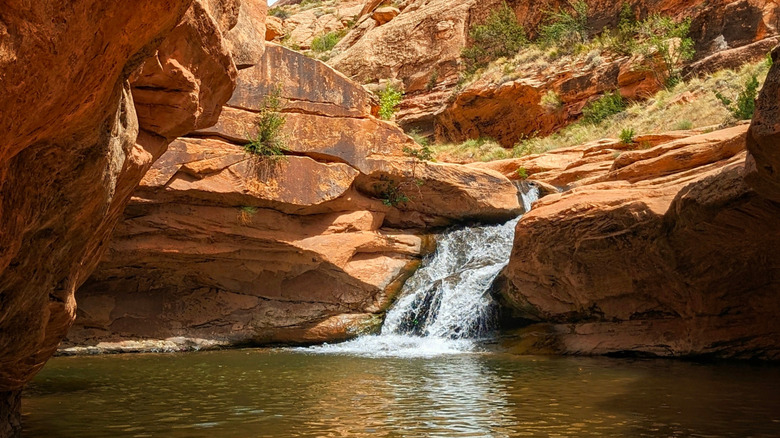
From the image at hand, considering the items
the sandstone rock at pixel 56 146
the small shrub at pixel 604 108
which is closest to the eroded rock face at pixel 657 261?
the sandstone rock at pixel 56 146

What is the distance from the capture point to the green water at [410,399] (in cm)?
620

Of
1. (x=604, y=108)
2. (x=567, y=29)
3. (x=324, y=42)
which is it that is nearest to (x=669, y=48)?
(x=604, y=108)

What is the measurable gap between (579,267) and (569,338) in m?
1.48

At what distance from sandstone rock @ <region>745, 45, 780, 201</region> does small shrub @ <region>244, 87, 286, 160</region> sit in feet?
33.4

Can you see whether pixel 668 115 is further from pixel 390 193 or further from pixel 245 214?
pixel 245 214

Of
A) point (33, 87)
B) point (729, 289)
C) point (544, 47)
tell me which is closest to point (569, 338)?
point (729, 289)

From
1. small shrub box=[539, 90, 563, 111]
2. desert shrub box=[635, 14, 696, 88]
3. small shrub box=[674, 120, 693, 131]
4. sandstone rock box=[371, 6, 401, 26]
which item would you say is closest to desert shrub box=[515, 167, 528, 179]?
small shrub box=[674, 120, 693, 131]

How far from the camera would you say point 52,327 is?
640cm

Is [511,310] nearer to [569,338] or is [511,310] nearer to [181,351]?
[569,338]

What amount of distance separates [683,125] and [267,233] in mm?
13524

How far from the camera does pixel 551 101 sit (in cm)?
2894

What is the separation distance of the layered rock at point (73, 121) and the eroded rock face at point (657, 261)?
21.8 ft

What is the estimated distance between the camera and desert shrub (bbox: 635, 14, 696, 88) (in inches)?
1045

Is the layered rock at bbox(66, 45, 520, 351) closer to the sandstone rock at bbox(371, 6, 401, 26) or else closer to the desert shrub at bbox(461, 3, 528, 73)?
the desert shrub at bbox(461, 3, 528, 73)
